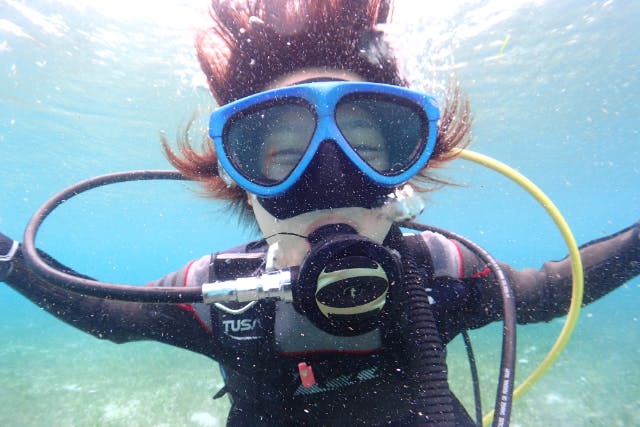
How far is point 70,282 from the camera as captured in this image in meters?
1.81

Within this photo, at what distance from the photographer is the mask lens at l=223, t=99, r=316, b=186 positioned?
216cm

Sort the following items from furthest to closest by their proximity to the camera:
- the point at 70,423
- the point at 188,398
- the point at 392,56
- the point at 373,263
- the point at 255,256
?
the point at 188,398
the point at 70,423
the point at 255,256
the point at 392,56
the point at 373,263

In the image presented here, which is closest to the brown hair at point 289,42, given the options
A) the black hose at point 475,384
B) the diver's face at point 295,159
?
the diver's face at point 295,159

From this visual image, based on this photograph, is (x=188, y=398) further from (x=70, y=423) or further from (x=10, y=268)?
(x=10, y=268)

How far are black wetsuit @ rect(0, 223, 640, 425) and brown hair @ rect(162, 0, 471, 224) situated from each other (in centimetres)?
112

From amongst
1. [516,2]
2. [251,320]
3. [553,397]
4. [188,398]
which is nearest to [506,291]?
[251,320]

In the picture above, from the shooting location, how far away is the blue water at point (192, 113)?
27.3 feet

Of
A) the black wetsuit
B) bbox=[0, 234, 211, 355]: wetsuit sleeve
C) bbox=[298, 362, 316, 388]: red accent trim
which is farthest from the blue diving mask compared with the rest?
bbox=[0, 234, 211, 355]: wetsuit sleeve

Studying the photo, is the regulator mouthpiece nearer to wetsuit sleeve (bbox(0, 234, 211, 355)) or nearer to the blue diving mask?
the blue diving mask

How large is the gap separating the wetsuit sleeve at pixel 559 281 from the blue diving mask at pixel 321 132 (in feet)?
3.83

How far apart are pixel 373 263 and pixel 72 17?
15.6 metres

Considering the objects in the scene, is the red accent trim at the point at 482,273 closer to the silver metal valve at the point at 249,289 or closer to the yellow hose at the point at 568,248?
the yellow hose at the point at 568,248

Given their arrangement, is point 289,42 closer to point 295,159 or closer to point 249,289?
point 295,159

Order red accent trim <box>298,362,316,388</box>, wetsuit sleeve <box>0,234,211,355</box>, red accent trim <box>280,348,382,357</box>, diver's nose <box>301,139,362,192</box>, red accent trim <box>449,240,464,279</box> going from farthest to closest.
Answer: red accent trim <box>449,240,464,279</box>, wetsuit sleeve <box>0,234,211,355</box>, red accent trim <box>280,348,382,357</box>, red accent trim <box>298,362,316,388</box>, diver's nose <box>301,139,362,192</box>
